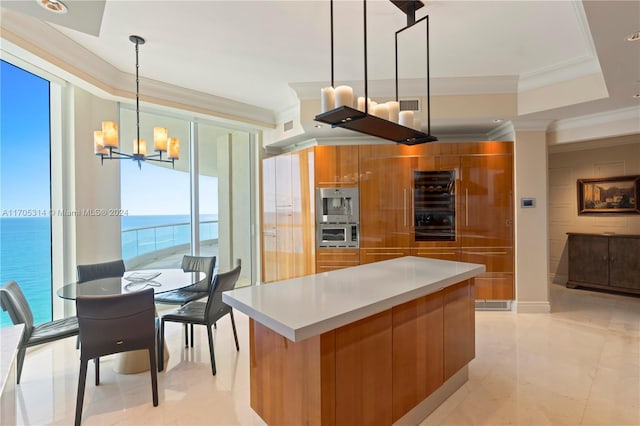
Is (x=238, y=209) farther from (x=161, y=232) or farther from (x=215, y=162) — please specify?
(x=161, y=232)

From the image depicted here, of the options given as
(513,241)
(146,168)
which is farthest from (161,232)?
(513,241)

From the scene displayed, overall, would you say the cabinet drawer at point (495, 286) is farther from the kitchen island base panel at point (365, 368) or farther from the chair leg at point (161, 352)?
the chair leg at point (161, 352)

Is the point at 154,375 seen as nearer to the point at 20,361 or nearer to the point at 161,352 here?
the point at 161,352

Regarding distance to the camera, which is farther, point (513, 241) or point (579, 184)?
point (579, 184)

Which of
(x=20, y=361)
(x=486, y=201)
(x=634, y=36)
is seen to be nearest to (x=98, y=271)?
(x=20, y=361)

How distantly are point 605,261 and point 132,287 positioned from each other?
6.62 meters

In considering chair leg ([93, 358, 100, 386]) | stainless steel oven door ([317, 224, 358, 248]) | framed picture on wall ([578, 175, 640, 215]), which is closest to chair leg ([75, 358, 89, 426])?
chair leg ([93, 358, 100, 386])

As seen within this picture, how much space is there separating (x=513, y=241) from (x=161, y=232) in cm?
495

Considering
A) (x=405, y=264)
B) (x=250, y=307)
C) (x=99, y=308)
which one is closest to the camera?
(x=250, y=307)

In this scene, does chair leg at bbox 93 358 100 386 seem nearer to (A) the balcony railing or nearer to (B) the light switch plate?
(A) the balcony railing

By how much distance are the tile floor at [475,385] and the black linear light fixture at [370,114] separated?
205cm

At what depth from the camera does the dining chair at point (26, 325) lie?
88.1 inches

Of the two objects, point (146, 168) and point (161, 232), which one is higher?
point (146, 168)

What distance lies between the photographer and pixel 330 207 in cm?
454
